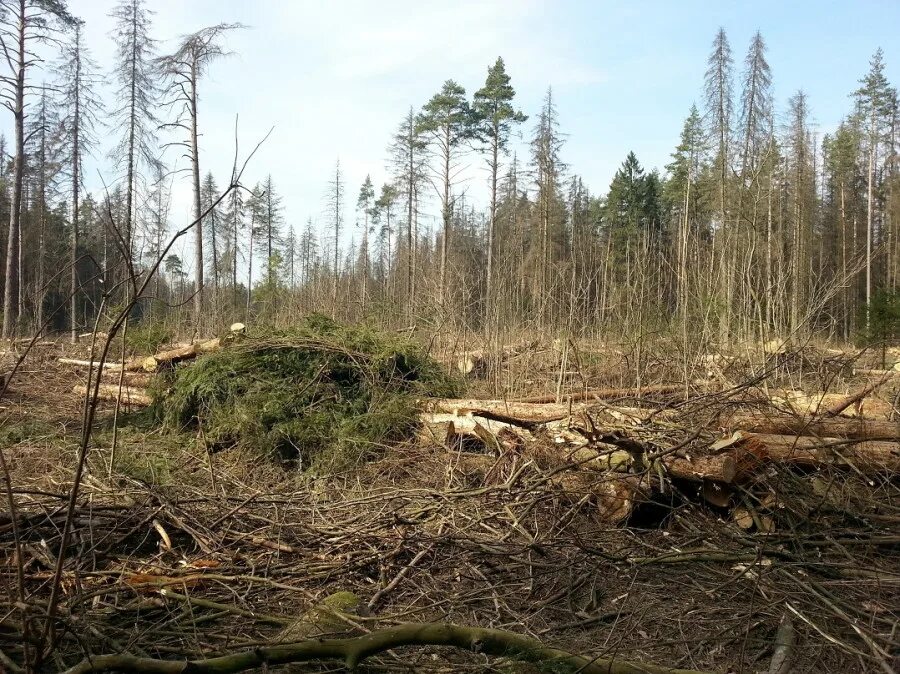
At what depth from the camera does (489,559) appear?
3.77 metres

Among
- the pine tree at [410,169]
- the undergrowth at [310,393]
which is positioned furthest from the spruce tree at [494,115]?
the undergrowth at [310,393]

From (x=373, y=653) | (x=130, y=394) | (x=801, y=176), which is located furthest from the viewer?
(x=801, y=176)

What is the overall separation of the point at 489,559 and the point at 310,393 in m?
2.99

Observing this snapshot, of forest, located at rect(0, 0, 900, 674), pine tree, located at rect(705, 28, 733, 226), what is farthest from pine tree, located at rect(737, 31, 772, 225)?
forest, located at rect(0, 0, 900, 674)

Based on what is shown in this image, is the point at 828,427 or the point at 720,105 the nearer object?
the point at 828,427

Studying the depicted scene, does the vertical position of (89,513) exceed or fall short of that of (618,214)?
it falls short

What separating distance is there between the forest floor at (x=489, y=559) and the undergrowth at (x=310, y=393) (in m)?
0.49

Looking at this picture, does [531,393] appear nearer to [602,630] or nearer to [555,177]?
[602,630]

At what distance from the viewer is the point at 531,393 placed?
7.34m

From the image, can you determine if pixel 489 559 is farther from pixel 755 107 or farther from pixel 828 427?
pixel 755 107

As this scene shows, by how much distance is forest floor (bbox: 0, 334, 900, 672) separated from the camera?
2803 millimetres

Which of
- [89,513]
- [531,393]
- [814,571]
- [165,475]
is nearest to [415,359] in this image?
[531,393]

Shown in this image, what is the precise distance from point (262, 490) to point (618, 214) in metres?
31.0

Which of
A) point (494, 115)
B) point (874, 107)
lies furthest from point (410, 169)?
point (874, 107)
